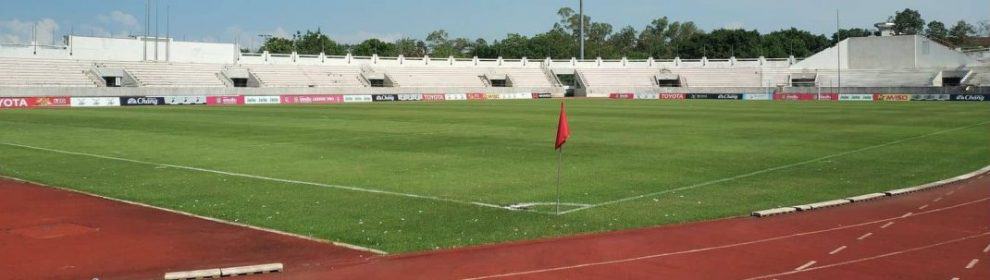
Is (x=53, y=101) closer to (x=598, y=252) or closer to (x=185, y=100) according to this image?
(x=185, y=100)

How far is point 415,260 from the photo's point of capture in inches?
439

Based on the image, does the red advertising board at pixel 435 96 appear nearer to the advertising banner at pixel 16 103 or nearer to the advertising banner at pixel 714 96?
the advertising banner at pixel 714 96

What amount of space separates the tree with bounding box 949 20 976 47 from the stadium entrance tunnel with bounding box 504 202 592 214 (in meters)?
159

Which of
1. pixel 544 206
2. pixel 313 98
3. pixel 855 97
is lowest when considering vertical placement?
pixel 544 206

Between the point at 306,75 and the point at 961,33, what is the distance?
434 ft

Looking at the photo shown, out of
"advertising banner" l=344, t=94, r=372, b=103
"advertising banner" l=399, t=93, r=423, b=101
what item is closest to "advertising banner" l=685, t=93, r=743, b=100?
"advertising banner" l=399, t=93, r=423, b=101

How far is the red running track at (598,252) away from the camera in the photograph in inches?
411

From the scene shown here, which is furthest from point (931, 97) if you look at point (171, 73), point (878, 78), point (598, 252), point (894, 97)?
point (598, 252)

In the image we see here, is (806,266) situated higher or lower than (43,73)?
lower

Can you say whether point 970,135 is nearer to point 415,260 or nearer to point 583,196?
point 583,196

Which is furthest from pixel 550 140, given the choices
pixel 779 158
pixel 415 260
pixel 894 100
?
pixel 894 100

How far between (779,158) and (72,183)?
61.6 ft

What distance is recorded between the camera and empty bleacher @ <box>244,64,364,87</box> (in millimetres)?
88812

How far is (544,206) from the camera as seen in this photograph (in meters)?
15.6
